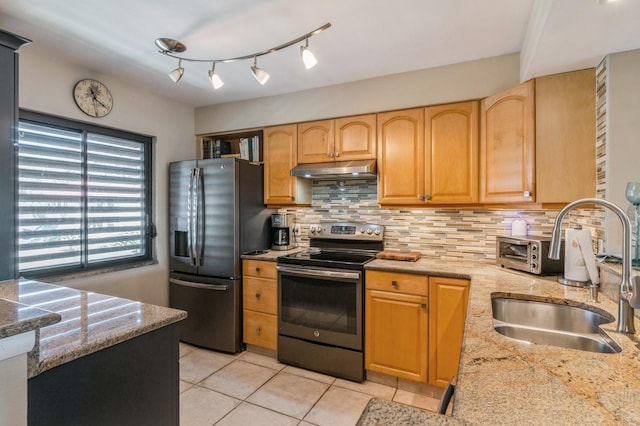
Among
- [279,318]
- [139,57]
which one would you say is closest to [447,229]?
[279,318]

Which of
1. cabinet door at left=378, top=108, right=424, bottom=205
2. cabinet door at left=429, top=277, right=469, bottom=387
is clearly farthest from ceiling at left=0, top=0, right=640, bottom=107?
cabinet door at left=429, top=277, right=469, bottom=387

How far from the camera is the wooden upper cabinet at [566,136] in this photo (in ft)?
6.36

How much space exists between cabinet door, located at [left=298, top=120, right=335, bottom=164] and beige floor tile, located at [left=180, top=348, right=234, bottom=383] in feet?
6.34

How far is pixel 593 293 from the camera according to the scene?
4.99ft

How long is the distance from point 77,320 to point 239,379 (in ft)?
5.30

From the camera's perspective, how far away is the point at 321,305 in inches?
102

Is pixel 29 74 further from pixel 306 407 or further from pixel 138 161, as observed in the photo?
pixel 306 407

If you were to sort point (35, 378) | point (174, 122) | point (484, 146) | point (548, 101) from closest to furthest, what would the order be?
point (35, 378) → point (548, 101) → point (484, 146) → point (174, 122)

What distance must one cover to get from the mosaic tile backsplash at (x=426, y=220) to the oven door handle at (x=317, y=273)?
65cm

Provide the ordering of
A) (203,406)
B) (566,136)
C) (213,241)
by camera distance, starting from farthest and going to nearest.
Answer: (213,241) < (203,406) < (566,136)

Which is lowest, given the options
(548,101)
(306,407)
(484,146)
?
(306,407)

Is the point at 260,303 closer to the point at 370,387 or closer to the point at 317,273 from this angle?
the point at 317,273

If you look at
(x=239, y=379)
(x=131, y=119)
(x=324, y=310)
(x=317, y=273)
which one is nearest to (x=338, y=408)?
(x=324, y=310)

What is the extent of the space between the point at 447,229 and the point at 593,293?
4.07ft
